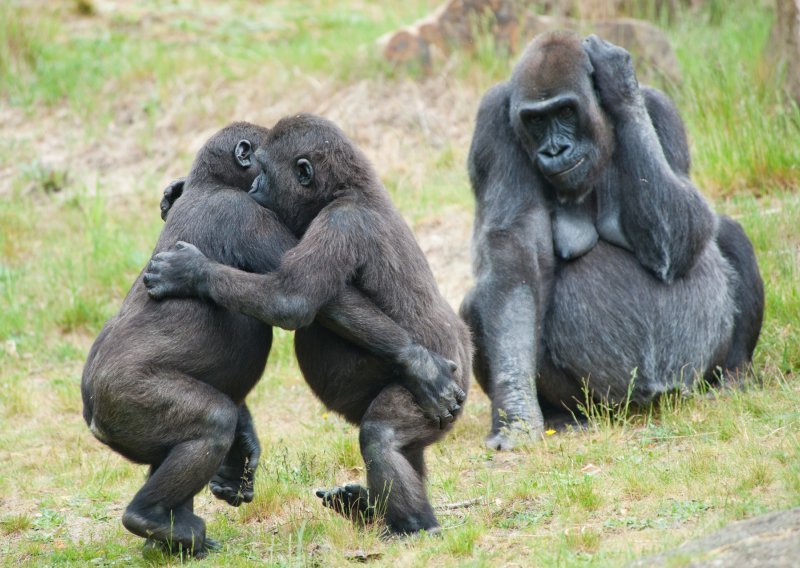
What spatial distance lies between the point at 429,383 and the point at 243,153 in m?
1.30

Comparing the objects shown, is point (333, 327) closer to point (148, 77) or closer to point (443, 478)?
point (443, 478)

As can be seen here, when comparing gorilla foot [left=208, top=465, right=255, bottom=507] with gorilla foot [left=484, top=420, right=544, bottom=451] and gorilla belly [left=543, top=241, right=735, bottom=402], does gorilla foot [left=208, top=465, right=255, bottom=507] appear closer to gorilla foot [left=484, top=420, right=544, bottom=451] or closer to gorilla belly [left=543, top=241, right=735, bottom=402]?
gorilla foot [left=484, top=420, right=544, bottom=451]

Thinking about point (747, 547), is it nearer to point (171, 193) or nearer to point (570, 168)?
point (570, 168)

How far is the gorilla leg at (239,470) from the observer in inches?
185

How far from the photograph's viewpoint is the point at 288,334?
748 centimetres

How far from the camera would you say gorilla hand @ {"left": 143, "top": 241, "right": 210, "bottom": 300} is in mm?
4176

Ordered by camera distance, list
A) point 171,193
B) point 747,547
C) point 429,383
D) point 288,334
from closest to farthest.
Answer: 1. point 747,547
2. point 429,383
3. point 171,193
4. point 288,334

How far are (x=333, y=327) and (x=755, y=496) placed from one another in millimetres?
1702

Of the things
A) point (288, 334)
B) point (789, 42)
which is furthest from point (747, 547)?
point (789, 42)

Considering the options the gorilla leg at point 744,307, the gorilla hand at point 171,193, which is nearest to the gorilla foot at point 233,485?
the gorilla hand at point 171,193

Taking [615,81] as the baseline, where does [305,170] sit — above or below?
below

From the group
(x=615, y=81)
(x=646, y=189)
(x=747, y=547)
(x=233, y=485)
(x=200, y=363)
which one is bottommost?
(x=233, y=485)

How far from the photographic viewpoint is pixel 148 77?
36.7ft

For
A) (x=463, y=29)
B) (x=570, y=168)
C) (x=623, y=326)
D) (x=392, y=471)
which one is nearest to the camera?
(x=392, y=471)
